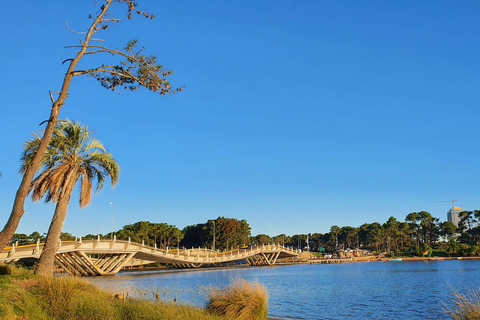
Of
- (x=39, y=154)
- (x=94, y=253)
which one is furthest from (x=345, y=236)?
(x=39, y=154)

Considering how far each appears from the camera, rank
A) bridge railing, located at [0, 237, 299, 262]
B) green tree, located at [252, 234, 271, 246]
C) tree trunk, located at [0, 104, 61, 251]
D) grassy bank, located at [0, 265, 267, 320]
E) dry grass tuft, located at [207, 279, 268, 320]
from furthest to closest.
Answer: green tree, located at [252, 234, 271, 246] < bridge railing, located at [0, 237, 299, 262] < dry grass tuft, located at [207, 279, 268, 320] < grassy bank, located at [0, 265, 267, 320] < tree trunk, located at [0, 104, 61, 251]

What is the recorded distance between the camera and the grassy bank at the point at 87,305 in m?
11.6

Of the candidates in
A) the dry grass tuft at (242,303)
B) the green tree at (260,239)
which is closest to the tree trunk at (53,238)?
the dry grass tuft at (242,303)

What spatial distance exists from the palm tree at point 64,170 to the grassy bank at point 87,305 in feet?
34.4

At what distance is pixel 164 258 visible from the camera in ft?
192

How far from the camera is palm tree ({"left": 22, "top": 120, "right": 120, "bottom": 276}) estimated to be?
2472 cm

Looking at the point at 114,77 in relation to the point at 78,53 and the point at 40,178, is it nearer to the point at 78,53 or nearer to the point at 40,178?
the point at 78,53

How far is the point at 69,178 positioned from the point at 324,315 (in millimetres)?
16478

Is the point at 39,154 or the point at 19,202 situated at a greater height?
the point at 39,154

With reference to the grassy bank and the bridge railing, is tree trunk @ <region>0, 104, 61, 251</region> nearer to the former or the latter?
the grassy bank

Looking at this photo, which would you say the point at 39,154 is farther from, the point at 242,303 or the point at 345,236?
the point at 345,236

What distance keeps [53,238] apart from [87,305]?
1350 cm

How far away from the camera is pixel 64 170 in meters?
25.8

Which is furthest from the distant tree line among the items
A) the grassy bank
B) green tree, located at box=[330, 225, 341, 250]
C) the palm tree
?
the grassy bank
